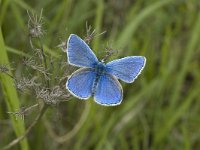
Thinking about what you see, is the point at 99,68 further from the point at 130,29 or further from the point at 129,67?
the point at 130,29

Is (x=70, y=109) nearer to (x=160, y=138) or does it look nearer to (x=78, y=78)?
(x=160, y=138)

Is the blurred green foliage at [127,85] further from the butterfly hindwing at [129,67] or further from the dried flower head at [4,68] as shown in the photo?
the butterfly hindwing at [129,67]

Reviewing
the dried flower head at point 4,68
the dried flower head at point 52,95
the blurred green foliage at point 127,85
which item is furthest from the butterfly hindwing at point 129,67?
the blurred green foliage at point 127,85

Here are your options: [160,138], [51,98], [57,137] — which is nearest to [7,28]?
[57,137]

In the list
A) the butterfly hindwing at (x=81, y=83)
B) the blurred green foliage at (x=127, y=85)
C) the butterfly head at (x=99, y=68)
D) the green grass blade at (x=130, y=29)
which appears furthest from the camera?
the green grass blade at (x=130, y=29)

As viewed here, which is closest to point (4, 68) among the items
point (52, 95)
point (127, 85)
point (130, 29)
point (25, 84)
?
point (25, 84)

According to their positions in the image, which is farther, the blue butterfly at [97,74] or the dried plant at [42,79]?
the dried plant at [42,79]

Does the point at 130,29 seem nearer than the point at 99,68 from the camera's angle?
No

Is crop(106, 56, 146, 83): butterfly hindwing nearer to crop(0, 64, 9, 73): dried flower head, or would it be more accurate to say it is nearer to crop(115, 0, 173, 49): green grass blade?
crop(0, 64, 9, 73): dried flower head
